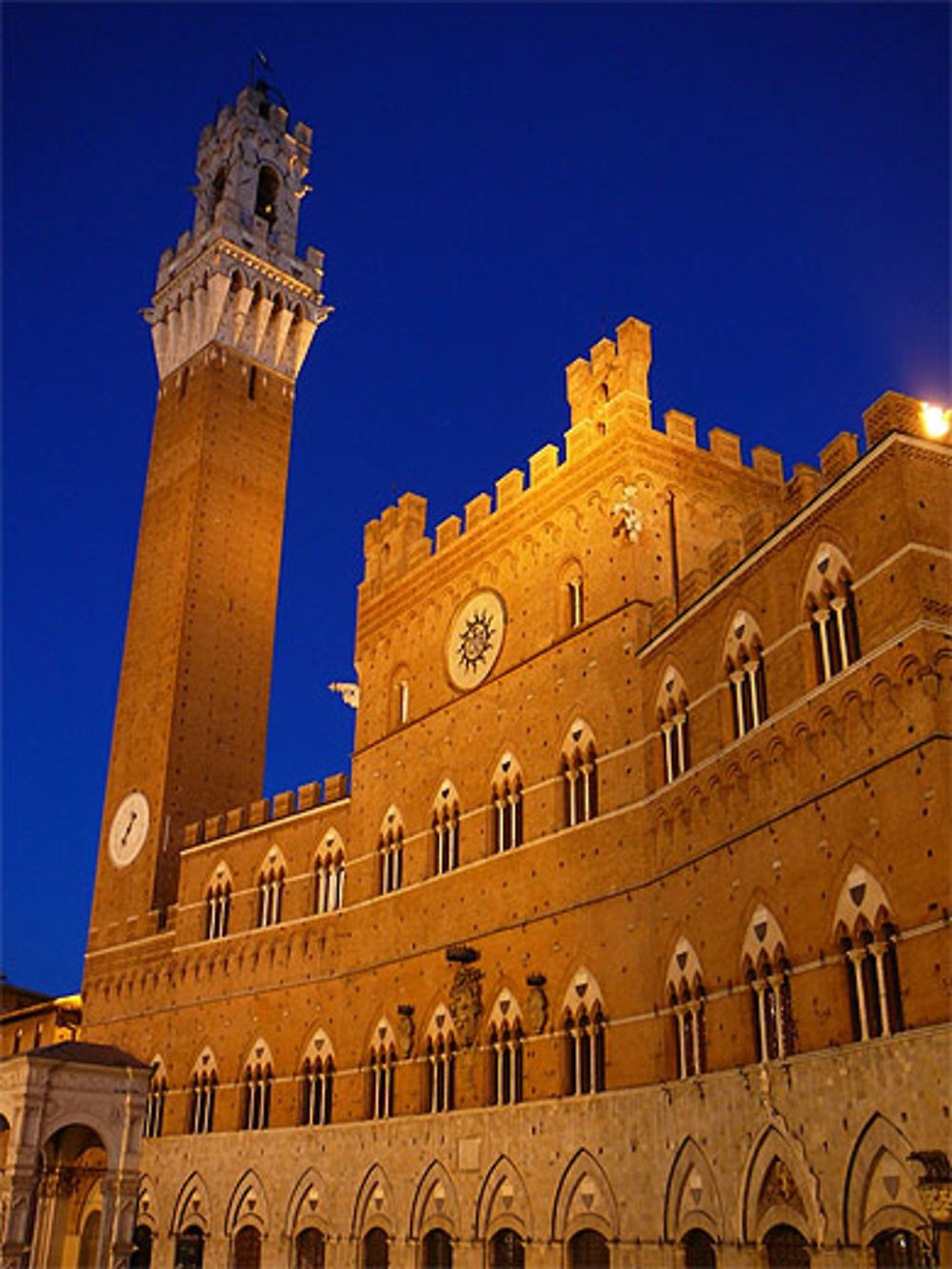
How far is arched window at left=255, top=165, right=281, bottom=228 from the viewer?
152ft

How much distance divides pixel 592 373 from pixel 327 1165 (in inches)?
639

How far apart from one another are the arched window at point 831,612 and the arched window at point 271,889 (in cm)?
1733

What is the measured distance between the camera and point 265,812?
32.2 metres

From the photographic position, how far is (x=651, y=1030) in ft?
62.7

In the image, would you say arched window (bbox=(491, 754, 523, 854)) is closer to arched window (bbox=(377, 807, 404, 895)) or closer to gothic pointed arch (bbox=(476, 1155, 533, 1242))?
arched window (bbox=(377, 807, 404, 895))

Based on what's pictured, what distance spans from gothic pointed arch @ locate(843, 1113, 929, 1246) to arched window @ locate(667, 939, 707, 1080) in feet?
12.3

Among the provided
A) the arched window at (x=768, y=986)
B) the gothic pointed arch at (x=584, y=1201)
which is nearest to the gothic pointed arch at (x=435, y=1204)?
the gothic pointed arch at (x=584, y=1201)

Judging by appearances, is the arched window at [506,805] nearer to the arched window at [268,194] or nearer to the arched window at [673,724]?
the arched window at [673,724]

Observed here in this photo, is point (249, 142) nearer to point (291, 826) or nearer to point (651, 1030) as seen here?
point (291, 826)

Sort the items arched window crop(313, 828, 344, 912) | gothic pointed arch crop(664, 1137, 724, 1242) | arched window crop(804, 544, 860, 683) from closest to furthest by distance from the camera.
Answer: arched window crop(804, 544, 860, 683)
gothic pointed arch crop(664, 1137, 724, 1242)
arched window crop(313, 828, 344, 912)

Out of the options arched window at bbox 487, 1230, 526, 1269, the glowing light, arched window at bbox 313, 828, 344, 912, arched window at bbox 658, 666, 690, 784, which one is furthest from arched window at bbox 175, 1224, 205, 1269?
the glowing light

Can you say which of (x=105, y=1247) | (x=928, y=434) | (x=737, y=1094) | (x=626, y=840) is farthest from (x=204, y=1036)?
(x=928, y=434)

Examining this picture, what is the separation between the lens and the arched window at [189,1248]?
28.6m

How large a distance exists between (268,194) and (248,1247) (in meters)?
34.6
